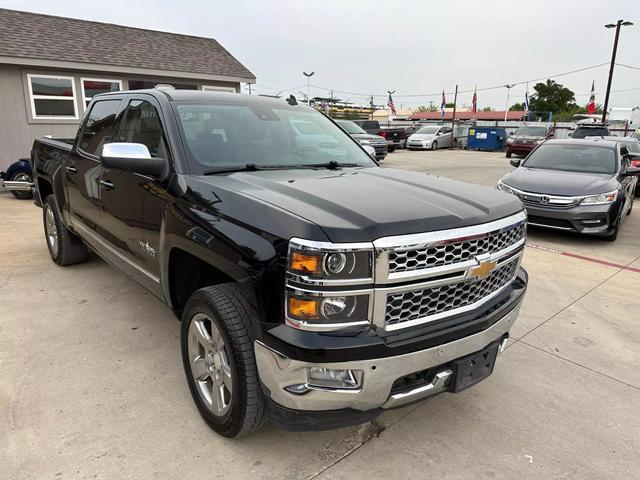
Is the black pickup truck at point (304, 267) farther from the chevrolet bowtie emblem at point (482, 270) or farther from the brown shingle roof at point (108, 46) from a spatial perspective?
the brown shingle roof at point (108, 46)

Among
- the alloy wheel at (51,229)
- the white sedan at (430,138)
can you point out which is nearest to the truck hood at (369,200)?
the alloy wheel at (51,229)

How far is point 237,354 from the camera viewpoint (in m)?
2.18

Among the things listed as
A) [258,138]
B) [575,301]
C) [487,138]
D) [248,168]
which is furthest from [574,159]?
[487,138]

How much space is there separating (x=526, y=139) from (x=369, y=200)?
24015 millimetres

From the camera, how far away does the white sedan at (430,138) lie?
90.0ft

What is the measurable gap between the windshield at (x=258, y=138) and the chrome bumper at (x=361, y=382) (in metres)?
1.36

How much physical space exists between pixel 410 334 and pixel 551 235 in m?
6.54

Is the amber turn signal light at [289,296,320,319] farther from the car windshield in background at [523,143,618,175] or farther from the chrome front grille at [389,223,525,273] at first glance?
the car windshield in background at [523,143,618,175]

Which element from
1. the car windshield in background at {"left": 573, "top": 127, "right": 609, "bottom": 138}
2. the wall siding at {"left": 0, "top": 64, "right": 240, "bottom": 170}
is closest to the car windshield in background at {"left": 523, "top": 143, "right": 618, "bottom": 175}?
the wall siding at {"left": 0, "top": 64, "right": 240, "bottom": 170}

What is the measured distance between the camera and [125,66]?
38.1ft

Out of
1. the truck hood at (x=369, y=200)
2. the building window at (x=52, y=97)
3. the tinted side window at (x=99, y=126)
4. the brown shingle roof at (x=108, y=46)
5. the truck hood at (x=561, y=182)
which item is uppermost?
the brown shingle roof at (x=108, y=46)

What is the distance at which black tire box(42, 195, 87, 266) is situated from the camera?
5.03m

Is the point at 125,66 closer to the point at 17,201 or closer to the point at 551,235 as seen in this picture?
the point at 17,201

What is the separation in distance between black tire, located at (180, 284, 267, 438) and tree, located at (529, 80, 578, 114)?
7840cm
